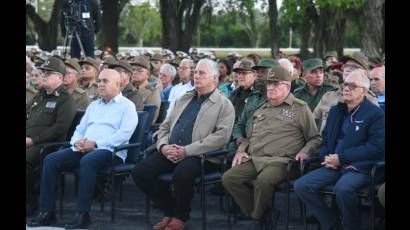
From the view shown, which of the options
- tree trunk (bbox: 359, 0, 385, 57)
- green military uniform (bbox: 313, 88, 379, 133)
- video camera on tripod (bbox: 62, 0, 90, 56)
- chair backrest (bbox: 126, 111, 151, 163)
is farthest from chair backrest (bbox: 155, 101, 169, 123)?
tree trunk (bbox: 359, 0, 385, 57)

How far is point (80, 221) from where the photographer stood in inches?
301

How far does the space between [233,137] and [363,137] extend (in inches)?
60.2

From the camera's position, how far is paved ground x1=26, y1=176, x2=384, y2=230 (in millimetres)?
7720

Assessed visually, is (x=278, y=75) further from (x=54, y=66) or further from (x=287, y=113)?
(x=54, y=66)

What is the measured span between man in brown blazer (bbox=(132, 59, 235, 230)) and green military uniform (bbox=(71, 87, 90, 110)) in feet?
5.57

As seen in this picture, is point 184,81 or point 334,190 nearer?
point 334,190

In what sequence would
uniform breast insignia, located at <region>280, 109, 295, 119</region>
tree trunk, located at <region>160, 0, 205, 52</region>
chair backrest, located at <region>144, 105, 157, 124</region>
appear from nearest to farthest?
uniform breast insignia, located at <region>280, 109, 295, 119</region> < chair backrest, located at <region>144, 105, 157, 124</region> < tree trunk, located at <region>160, 0, 205, 52</region>

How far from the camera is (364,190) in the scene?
20.9 feet

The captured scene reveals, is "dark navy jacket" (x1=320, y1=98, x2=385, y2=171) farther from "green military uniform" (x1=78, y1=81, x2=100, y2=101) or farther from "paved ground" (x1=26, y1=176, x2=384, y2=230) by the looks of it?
"green military uniform" (x1=78, y1=81, x2=100, y2=101)

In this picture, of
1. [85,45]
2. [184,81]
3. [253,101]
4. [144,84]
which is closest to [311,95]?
[253,101]

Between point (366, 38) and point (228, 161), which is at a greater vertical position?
point (366, 38)

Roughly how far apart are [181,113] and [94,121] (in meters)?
0.95
